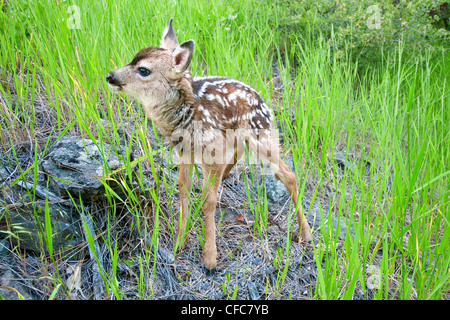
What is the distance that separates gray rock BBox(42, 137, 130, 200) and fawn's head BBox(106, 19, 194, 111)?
0.53 metres

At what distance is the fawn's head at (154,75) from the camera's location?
9.59ft

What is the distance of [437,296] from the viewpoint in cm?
245

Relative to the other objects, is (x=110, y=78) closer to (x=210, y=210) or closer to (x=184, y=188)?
(x=184, y=188)

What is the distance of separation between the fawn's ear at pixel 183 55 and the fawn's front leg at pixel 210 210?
33.2 inches

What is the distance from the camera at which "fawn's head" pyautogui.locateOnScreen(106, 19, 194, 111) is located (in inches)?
115

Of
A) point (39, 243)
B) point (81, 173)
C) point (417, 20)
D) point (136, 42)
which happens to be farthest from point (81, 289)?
point (417, 20)

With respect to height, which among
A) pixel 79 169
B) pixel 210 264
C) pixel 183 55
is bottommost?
pixel 210 264

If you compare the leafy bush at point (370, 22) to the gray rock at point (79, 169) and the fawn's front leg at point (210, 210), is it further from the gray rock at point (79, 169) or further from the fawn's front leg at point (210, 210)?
the gray rock at point (79, 169)

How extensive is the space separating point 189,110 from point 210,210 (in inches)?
34.7

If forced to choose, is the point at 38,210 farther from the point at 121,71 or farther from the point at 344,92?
the point at 344,92

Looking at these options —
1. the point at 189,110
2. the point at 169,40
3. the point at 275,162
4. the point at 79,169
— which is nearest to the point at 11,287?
the point at 79,169

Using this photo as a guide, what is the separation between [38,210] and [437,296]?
289 centimetres

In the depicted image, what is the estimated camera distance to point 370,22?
5.46 metres
